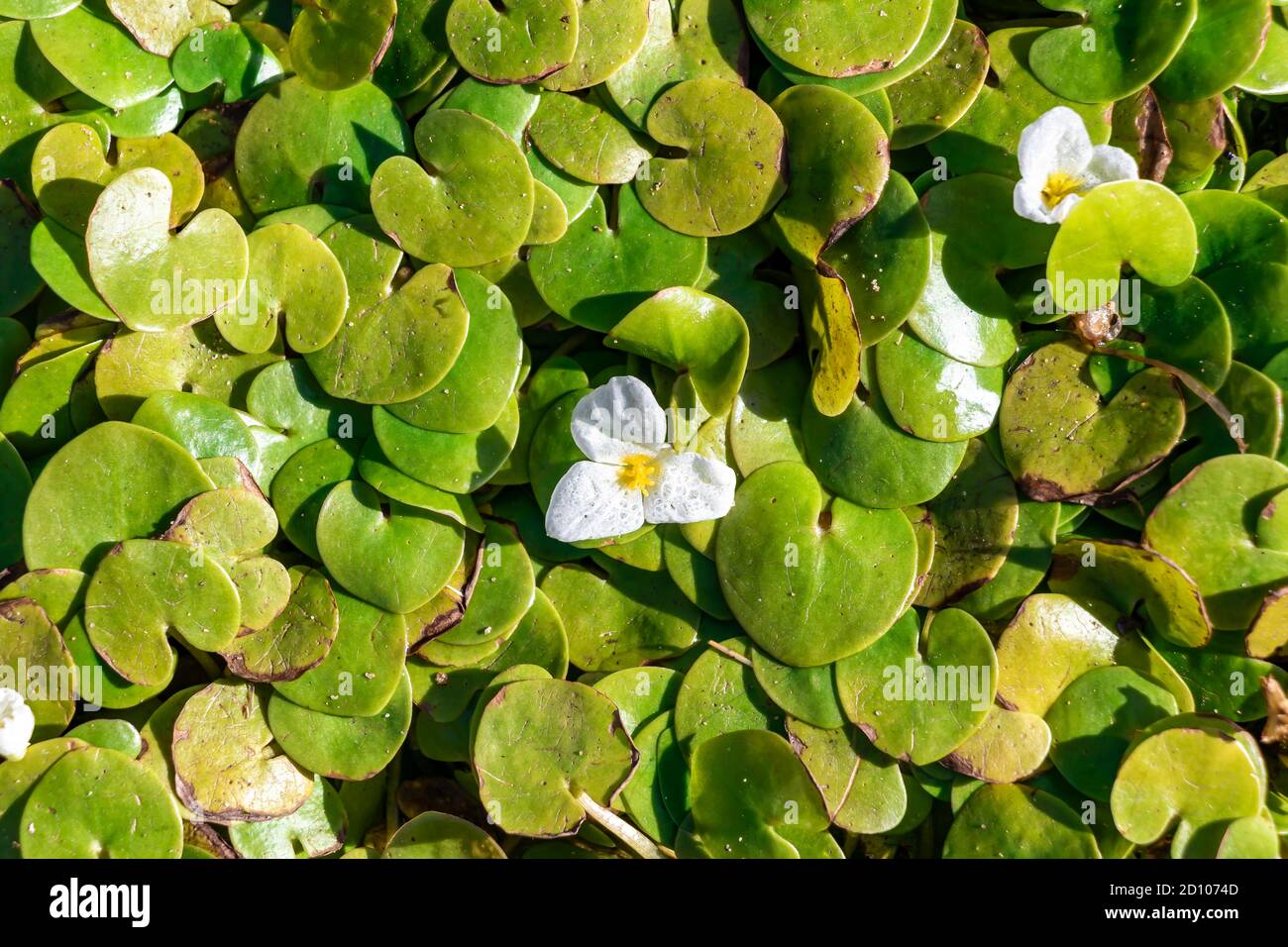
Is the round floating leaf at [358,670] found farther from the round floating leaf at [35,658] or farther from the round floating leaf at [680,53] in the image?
the round floating leaf at [680,53]

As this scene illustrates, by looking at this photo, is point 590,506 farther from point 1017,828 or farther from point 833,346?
point 1017,828

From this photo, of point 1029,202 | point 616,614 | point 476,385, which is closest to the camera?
point 1029,202

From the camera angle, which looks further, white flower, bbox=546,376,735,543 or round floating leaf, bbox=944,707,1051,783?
round floating leaf, bbox=944,707,1051,783

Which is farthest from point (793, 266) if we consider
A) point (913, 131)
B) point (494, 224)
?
point (494, 224)

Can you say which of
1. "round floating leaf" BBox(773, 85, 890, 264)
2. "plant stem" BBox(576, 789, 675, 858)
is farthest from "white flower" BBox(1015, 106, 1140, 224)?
"plant stem" BBox(576, 789, 675, 858)

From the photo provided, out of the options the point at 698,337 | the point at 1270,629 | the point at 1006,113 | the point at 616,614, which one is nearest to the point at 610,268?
the point at 698,337

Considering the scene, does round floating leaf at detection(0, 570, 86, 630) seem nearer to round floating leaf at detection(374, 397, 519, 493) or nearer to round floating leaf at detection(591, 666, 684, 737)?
round floating leaf at detection(374, 397, 519, 493)
